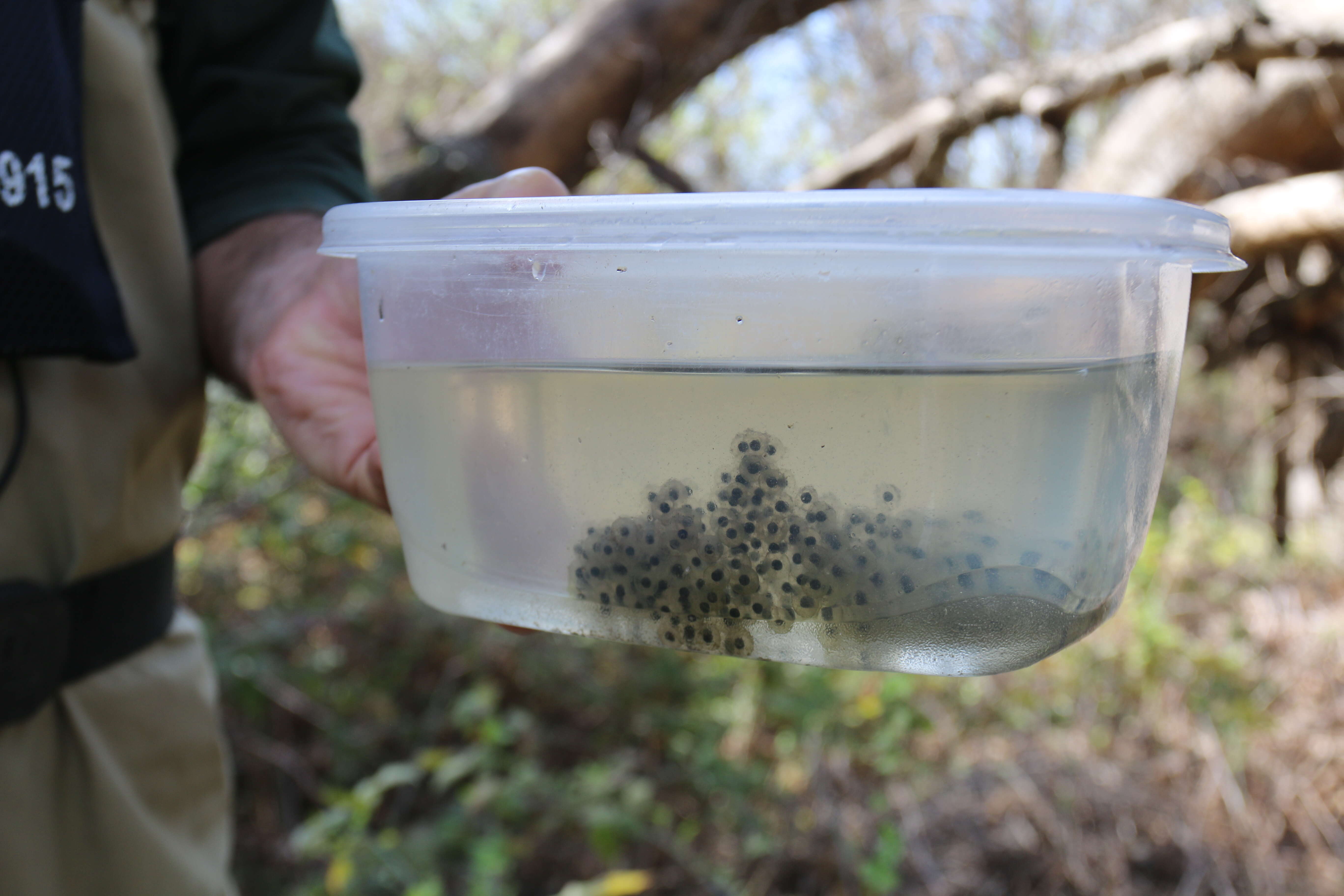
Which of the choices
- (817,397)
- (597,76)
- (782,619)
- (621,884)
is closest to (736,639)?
(782,619)

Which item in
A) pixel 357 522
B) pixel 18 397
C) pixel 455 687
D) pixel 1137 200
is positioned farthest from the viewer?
pixel 357 522

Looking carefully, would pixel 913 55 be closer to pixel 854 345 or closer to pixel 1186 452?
pixel 1186 452

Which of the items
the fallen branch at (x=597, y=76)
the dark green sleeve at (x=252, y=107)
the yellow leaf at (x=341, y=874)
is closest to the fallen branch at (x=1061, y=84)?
the fallen branch at (x=597, y=76)

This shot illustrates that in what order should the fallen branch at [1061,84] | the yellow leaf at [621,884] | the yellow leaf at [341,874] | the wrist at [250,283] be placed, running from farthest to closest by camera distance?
the fallen branch at [1061,84], the yellow leaf at [341,874], the yellow leaf at [621,884], the wrist at [250,283]

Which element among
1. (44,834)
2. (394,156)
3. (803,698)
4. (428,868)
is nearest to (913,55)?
(394,156)

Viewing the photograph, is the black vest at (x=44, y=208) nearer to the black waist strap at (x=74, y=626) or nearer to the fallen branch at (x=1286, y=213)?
the black waist strap at (x=74, y=626)

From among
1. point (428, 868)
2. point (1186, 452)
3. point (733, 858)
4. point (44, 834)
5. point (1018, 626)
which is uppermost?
point (1018, 626)
